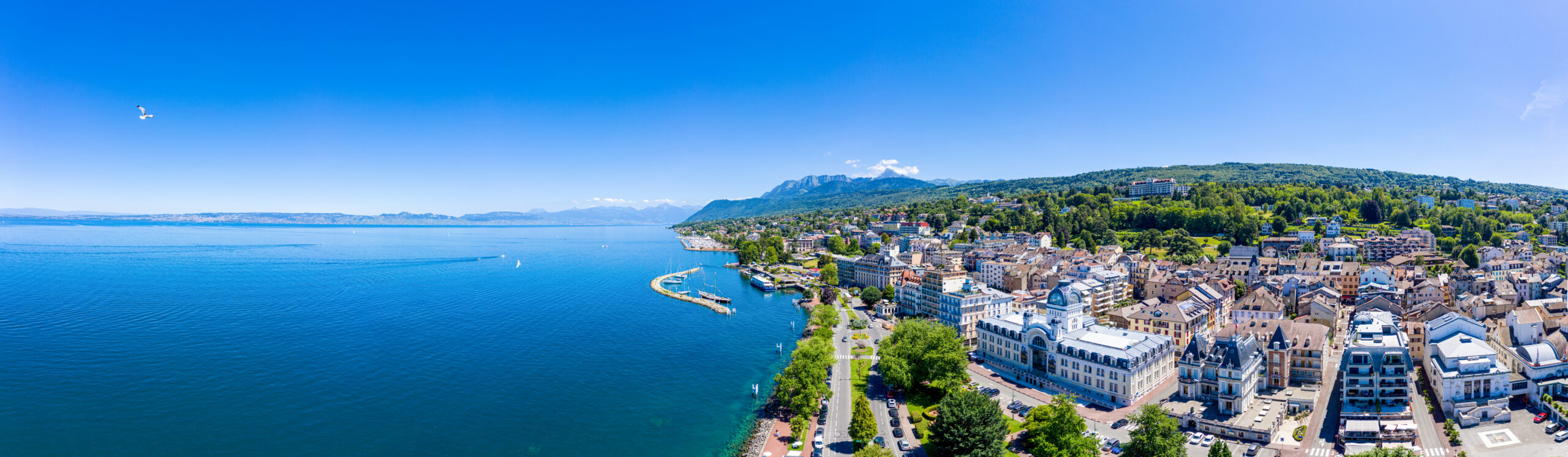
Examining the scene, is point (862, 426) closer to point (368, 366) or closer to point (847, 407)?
point (847, 407)

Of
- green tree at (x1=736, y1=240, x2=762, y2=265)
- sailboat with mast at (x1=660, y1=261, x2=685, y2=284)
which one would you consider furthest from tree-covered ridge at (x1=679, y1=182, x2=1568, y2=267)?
sailboat with mast at (x1=660, y1=261, x2=685, y2=284)

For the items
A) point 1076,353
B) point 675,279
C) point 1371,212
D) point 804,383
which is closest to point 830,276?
point 675,279

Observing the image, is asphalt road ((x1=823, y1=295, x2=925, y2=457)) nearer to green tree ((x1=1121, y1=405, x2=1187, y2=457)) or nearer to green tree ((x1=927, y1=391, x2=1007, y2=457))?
green tree ((x1=927, y1=391, x2=1007, y2=457))

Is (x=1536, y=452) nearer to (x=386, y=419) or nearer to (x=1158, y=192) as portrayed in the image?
(x=386, y=419)

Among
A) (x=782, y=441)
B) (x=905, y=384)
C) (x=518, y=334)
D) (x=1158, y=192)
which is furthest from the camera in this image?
(x=1158, y=192)

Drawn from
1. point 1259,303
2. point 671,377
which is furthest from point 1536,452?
point 671,377

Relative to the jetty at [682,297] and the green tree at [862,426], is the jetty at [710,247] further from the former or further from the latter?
the green tree at [862,426]

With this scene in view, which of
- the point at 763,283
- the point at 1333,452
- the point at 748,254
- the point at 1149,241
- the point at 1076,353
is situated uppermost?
the point at 1149,241
